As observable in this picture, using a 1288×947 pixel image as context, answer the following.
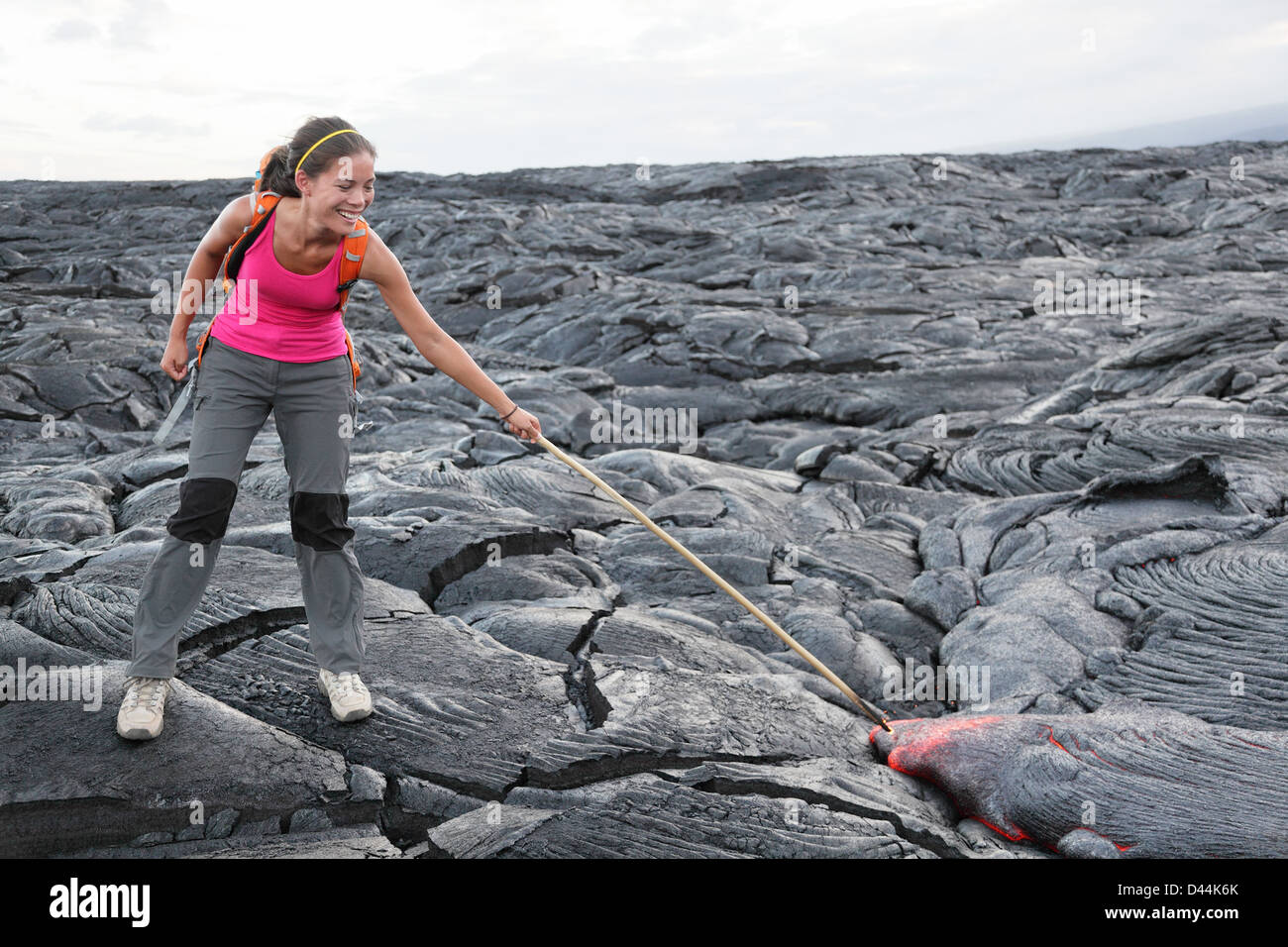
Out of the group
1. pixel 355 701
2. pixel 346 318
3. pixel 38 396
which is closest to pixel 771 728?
pixel 355 701

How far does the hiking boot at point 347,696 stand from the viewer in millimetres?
4543

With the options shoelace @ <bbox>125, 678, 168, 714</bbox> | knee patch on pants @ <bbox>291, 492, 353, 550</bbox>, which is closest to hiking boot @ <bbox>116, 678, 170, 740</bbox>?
shoelace @ <bbox>125, 678, 168, 714</bbox>

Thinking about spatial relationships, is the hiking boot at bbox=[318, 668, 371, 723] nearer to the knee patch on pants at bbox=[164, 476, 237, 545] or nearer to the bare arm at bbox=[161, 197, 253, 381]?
the knee patch on pants at bbox=[164, 476, 237, 545]

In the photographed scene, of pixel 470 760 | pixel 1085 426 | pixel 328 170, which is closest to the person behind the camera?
pixel 328 170

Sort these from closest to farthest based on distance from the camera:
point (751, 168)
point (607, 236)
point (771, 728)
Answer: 1. point (771, 728)
2. point (607, 236)
3. point (751, 168)

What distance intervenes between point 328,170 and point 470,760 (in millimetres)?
2891

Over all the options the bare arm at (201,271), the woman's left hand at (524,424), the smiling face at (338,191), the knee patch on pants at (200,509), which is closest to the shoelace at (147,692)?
the knee patch on pants at (200,509)

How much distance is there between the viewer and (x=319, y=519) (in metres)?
4.22

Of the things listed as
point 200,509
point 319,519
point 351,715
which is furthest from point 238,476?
point 351,715

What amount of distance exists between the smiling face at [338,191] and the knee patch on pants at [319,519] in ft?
4.16

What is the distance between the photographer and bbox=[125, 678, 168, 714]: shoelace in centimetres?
418

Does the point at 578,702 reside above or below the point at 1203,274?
below

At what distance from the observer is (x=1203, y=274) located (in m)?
22.2

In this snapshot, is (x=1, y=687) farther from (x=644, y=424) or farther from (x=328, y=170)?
(x=644, y=424)
